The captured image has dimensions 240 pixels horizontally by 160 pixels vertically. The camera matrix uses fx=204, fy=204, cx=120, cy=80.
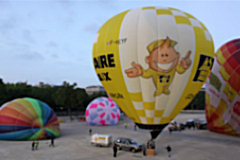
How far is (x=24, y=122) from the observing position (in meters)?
21.1

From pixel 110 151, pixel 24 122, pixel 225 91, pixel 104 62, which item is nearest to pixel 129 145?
pixel 110 151

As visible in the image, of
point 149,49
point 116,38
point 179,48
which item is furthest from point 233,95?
point 116,38

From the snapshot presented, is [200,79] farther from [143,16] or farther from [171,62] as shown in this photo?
[143,16]

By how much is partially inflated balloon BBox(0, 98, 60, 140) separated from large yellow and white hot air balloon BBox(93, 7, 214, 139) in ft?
33.3

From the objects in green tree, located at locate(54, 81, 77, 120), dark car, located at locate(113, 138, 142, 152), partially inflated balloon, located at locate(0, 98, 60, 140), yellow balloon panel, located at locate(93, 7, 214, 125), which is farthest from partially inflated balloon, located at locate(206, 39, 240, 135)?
green tree, located at locate(54, 81, 77, 120)

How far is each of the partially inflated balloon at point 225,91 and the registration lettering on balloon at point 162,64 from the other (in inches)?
422

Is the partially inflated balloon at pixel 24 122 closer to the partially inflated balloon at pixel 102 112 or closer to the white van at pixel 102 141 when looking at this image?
the white van at pixel 102 141

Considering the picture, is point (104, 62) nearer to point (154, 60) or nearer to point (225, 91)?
point (154, 60)

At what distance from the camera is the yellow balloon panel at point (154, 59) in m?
14.2

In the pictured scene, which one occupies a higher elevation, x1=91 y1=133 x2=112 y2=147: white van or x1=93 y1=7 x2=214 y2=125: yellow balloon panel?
x1=93 y1=7 x2=214 y2=125: yellow balloon panel

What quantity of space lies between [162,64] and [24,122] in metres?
15.5

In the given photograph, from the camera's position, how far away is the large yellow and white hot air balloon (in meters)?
14.2

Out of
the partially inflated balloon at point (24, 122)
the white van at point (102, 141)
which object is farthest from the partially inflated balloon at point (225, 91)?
the partially inflated balloon at point (24, 122)

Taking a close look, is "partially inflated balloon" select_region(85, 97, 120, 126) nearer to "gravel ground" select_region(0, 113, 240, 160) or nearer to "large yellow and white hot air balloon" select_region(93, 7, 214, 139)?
"gravel ground" select_region(0, 113, 240, 160)
